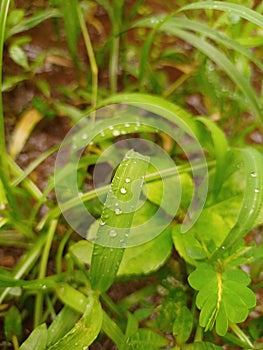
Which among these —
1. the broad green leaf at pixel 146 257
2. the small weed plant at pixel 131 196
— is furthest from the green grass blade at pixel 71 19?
the broad green leaf at pixel 146 257

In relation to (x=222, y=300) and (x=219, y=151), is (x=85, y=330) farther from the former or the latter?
(x=219, y=151)

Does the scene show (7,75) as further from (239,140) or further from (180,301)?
(180,301)

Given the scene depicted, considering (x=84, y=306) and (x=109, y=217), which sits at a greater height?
(x=109, y=217)

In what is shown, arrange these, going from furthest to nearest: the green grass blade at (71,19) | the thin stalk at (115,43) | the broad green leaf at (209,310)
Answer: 1. the thin stalk at (115,43)
2. the green grass blade at (71,19)
3. the broad green leaf at (209,310)

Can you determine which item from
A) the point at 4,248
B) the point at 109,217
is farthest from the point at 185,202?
the point at 4,248

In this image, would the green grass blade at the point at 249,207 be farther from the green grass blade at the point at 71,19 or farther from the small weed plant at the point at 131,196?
the green grass blade at the point at 71,19

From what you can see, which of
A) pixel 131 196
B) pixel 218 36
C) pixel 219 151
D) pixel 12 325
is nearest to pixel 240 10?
pixel 218 36
